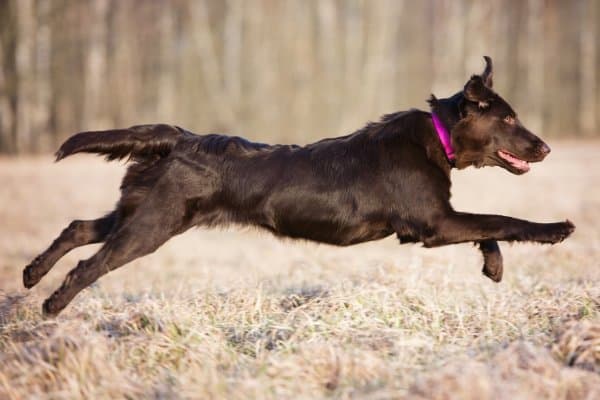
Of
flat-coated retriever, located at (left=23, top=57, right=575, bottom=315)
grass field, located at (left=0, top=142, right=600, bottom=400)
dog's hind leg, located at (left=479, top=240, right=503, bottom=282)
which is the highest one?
flat-coated retriever, located at (left=23, top=57, right=575, bottom=315)

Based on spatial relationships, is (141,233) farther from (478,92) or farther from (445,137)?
(478,92)

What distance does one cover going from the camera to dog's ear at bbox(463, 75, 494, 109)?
4.53m

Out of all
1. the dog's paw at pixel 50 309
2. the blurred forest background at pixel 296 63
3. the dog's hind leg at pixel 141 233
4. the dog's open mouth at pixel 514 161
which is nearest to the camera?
the dog's paw at pixel 50 309

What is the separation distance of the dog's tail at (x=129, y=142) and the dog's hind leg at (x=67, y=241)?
514mm

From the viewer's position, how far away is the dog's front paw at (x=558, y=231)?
4.36 metres

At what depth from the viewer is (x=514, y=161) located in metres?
4.84

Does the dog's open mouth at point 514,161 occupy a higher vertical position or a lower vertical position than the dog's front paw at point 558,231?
higher

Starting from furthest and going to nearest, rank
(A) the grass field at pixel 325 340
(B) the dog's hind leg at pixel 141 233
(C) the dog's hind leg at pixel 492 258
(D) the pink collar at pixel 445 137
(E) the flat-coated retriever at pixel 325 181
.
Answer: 1. (C) the dog's hind leg at pixel 492 258
2. (D) the pink collar at pixel 445 137
3. (E) the flat-coated retriever at pixel 325 181
4. (B) the dog's hind leg at pixel 141 233
5. (A) the grass field at pixel 325 340

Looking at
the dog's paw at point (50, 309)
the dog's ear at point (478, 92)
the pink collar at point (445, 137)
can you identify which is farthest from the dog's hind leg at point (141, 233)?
the dog's ear at point (478, 92)

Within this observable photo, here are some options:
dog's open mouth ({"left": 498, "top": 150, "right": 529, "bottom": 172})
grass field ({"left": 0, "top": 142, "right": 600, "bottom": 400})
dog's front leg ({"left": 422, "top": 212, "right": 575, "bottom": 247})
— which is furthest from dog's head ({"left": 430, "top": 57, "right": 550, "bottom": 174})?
grass field ({"left": 0, "top": 142, "right": 600, "bottom": 400})

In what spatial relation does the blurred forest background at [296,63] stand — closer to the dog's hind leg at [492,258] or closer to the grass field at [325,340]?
the dog's hind leg at [492,258]

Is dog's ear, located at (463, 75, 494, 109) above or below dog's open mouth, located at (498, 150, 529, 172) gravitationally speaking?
above

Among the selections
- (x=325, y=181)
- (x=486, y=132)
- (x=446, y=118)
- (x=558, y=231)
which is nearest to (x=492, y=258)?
(x=558, y=231)

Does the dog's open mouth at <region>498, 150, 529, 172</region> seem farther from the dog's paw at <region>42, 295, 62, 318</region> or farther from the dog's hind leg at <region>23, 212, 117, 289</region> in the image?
the dog's paw at <region>42, 295, 62, 318</region>
